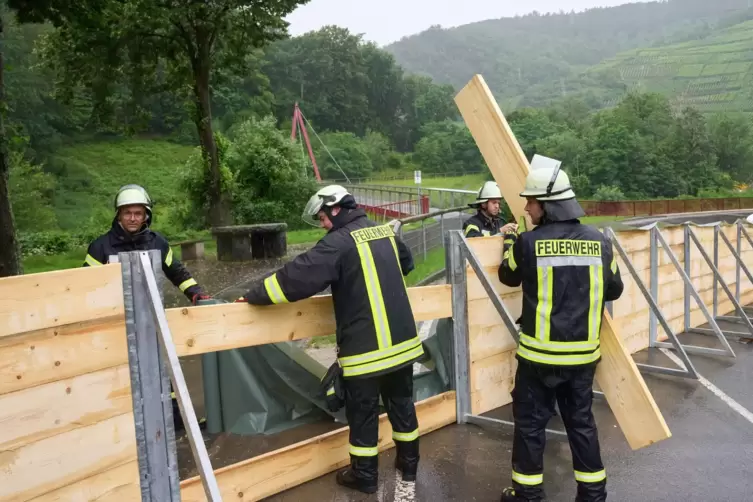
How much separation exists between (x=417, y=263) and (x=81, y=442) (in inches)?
437

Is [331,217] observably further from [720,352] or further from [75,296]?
[720,352]

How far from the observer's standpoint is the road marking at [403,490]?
3668 mm

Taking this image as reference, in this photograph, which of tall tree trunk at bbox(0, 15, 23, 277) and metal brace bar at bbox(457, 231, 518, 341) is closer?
metal brace bar at bbox(457, 231, 518, 341)

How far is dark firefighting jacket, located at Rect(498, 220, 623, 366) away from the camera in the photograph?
344 cm

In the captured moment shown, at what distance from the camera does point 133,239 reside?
4.71 m

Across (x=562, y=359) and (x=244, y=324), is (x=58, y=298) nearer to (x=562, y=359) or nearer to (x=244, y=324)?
(x=244, y=324)

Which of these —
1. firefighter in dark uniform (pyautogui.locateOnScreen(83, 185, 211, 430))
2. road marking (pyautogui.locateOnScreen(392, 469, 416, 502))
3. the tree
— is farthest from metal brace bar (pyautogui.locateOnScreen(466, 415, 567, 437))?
the tree

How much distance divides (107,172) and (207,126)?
55.3 m

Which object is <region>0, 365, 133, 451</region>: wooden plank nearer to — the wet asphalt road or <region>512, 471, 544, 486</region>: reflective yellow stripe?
the wet asphalt road

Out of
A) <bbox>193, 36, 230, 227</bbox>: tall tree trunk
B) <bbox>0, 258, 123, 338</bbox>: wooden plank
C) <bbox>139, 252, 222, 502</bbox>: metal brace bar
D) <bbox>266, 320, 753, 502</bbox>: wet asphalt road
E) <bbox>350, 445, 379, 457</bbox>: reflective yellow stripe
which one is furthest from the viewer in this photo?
<bbox>193, 36, 230, 227</bbox>: tall tree trunk

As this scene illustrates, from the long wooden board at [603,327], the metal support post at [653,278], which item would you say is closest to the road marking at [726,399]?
the metal support post at [653,278]

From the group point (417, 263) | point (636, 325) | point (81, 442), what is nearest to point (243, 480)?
point (81, 442)

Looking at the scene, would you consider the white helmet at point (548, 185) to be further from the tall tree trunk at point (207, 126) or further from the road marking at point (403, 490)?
the tall tree trunk at point (207, 126)

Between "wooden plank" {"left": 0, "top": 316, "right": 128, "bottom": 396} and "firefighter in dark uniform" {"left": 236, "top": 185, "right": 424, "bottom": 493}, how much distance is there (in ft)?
2.65
